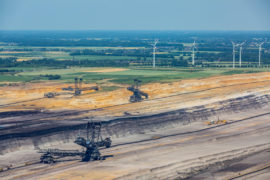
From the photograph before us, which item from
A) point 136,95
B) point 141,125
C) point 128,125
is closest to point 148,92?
point 136,95

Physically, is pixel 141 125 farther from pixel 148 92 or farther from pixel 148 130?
pixel 148 92

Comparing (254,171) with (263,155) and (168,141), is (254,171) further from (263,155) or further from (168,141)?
(168,141)

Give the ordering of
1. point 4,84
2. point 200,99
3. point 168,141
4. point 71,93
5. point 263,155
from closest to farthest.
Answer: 1. point 263,155
2. point 168,141
3. point 200,99
4. point 71,93
5. point 4,84

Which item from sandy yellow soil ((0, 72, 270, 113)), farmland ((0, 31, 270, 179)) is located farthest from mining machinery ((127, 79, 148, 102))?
sandy yellow soil ((0, 72, 270, 113))

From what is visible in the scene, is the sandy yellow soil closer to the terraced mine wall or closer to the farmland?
the farmland

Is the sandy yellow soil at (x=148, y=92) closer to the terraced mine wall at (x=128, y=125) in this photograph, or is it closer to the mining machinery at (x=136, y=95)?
the mining machinery at (x=136, y=95)

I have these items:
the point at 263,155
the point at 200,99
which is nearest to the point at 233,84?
the point at 200,99
